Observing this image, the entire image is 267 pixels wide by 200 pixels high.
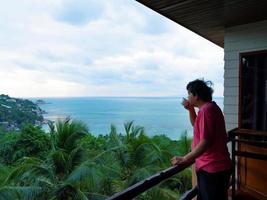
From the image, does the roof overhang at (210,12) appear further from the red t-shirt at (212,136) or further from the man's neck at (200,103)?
the red t-shirt at (212,136)

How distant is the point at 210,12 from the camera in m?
3.96

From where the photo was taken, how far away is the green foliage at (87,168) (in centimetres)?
1015

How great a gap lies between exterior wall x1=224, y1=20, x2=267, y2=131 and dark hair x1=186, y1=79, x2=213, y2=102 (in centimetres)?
257

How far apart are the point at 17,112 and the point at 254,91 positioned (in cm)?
2490

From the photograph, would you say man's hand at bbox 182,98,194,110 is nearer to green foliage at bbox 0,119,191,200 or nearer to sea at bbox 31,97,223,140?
green foliage at bbox 0,119,191,200

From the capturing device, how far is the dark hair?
87.5 inches

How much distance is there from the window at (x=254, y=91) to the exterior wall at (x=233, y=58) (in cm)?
10

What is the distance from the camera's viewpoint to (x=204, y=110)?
2.10 m

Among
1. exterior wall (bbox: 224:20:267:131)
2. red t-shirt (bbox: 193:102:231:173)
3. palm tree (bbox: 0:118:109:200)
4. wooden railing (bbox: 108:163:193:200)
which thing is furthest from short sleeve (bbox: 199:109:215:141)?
palm tree (bbox: 0:118:109:200)

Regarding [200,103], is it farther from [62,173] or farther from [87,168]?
[62,173]

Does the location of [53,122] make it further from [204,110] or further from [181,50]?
[181,50]

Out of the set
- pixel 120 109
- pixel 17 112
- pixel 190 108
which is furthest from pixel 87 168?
pixel 120 109

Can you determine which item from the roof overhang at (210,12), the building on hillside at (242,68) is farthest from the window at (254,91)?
the roof overhang at (210,12)

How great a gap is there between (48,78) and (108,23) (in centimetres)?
995
